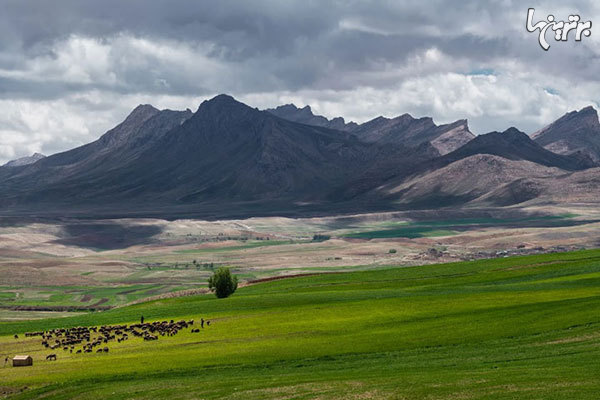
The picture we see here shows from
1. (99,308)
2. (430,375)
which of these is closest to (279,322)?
(430,375)

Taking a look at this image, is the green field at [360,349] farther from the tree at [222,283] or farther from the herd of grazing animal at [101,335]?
the tree at [222,283]

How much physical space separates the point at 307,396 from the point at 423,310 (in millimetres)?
32208

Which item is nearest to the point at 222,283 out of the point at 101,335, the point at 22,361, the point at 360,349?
the point at 101,335

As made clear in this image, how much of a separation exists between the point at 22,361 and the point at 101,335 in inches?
563

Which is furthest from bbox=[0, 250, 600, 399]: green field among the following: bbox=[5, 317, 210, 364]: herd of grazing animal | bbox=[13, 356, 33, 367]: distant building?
bbox=[5, 317, 210, 364]: herd of grazing animal

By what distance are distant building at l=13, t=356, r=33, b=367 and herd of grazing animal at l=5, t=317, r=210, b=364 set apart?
3.57 meters

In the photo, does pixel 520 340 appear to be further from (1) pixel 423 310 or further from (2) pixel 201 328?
(2) pixel 201 328

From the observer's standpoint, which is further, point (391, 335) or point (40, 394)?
point (391, 335)

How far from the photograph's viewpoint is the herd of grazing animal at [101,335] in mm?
66500

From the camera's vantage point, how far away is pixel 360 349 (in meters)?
57.4

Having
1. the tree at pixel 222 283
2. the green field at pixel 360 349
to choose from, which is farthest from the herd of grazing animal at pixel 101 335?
the tree at pixel 222 283

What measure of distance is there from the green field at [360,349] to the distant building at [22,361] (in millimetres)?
989

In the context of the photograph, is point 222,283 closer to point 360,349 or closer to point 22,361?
point 22,361

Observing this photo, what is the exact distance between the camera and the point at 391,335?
6169cm
